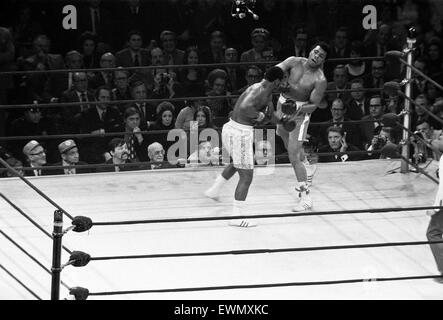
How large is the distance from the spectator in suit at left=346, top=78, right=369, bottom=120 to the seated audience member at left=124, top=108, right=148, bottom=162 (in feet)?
7.58

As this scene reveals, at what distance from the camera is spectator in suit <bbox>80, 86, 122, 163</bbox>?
395 inches

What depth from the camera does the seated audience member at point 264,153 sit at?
9.59 meters

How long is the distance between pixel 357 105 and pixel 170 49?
2.12m

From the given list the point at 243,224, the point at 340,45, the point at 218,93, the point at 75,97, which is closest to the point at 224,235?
the point at 243,224

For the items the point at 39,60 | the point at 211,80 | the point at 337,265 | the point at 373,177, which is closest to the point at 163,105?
the point at 211,80

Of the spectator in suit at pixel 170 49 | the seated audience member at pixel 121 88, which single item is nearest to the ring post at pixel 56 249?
the seated audience member at pixel 121 88

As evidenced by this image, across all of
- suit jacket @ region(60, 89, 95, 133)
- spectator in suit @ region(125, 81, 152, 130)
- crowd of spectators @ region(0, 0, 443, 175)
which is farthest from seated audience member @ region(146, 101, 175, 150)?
suit jacket @ region(60, 89, 95, 133)

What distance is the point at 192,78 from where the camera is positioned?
10812 millimetres

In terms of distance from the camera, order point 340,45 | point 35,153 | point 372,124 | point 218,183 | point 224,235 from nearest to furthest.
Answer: point 224,235 → point 218,183 → point 35,153 → point 372,124 → point 340,45

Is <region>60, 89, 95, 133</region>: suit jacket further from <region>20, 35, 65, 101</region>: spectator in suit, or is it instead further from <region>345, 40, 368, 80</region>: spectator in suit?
<region>345, 40, 368, 80</region>: spectator in suit

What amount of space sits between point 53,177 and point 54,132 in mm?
991

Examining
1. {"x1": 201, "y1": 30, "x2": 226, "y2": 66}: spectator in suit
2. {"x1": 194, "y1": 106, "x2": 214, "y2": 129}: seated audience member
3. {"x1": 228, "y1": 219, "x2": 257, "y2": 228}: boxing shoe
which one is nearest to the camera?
{"x1": 228, "y1": 219, "x2": 257, "y2": 228}: boxing shoe

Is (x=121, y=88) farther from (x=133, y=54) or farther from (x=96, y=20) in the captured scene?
(x=96, y=20)
